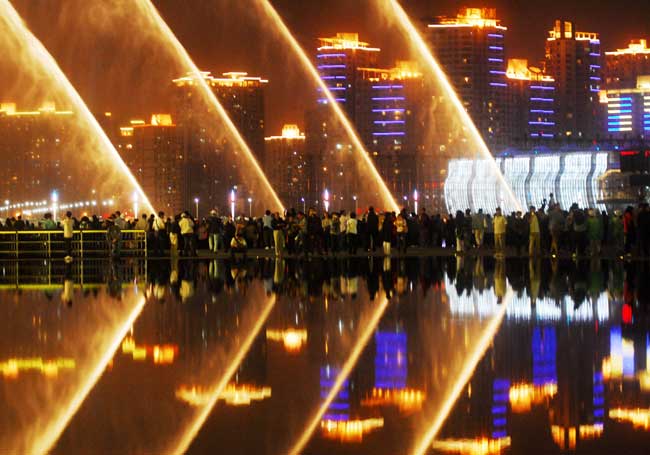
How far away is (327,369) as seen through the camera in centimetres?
1333

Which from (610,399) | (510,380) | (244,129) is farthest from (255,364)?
(244,129)

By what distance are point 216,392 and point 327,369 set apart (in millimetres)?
1853

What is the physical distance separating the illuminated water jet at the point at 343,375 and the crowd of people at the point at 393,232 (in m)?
17.1

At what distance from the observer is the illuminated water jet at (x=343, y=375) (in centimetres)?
946

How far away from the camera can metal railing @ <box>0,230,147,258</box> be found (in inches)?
1670

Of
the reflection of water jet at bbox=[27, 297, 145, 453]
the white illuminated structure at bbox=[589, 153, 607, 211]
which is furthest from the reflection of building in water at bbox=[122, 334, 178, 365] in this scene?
the white illuminated structure at bbox=[589, 153, 607, 211]

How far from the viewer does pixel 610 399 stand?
36.7 ft

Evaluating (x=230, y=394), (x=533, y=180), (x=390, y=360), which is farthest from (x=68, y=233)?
(x=533, y=180)

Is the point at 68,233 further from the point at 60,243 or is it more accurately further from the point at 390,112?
the point at 390,112

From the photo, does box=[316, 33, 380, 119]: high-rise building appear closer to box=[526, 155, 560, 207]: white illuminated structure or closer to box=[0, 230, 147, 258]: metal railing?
box=[526, 155, 560, 207]: white illuminated structure

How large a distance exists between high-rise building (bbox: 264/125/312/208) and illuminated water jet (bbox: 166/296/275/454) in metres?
160

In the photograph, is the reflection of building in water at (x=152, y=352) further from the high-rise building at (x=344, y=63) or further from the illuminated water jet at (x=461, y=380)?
the high-rise building at (x=344, y=63)

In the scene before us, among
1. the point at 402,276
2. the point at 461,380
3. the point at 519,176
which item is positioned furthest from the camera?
the point at 519,176

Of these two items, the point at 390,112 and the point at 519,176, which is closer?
the point at 519,176
